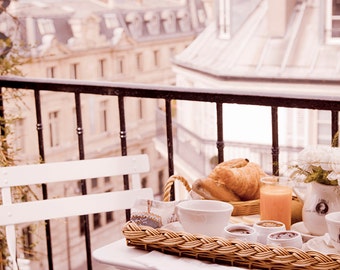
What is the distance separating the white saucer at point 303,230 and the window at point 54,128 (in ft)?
30.4

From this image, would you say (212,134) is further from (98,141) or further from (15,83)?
(15,83)

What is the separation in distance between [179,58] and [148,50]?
168cm

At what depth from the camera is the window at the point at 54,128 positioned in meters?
10.7

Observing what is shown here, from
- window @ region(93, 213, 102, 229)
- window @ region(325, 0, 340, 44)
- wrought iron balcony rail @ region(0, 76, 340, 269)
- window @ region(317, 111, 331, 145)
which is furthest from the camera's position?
window @ region(93, 213, 102, 229)

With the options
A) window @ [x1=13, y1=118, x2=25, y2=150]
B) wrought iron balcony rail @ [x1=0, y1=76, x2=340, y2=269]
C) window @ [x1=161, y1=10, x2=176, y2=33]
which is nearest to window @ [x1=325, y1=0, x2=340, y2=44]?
window @ [x1=161, y1=10, x2=176, y2=33]

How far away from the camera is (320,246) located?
4.49ft

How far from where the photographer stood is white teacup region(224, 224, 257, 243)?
53.5 inches

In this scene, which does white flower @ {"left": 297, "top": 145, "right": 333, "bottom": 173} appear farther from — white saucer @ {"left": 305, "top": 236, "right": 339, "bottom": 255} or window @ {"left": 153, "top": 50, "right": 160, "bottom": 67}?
window @ {"left": 153, "top": 50, "right": 160, "bottom": 67}

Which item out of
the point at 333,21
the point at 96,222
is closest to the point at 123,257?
the point at 333,21

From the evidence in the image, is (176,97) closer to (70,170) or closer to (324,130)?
(70,170)

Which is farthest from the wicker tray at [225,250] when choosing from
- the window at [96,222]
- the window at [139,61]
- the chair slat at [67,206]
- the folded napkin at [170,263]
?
the window at [96,222]

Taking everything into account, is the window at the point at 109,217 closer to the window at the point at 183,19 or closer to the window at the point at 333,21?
the window at the point at 183,19

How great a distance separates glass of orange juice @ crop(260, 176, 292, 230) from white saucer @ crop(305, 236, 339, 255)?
0.36 feet

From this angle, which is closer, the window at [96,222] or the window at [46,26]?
the window at [46,26]
